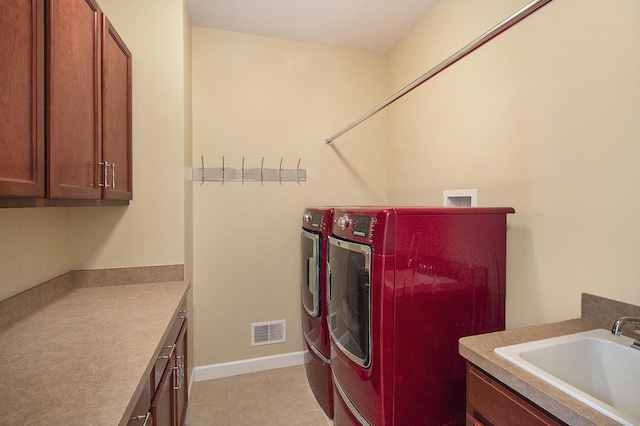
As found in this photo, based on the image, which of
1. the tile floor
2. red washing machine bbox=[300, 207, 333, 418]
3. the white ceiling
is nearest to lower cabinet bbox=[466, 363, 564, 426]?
red washing machine bbox=[300, 207, 333, 418]

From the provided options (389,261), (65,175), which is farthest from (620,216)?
(65,175)

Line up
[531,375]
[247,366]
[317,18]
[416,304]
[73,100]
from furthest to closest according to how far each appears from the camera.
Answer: [247,366] → [317,18] → [416,304] → [73,100] → [531,375]

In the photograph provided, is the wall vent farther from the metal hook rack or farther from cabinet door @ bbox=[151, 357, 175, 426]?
the metal hook rack

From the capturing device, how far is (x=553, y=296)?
133cm

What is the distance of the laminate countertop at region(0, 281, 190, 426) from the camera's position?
2.23 ft

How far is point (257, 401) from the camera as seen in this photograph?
6.77ft

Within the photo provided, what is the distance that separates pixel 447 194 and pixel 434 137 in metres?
0.46

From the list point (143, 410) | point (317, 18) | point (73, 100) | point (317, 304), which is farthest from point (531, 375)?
point (317, 18)

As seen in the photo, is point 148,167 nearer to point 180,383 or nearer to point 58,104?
point 58,104

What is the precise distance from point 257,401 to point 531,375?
6.12 ft

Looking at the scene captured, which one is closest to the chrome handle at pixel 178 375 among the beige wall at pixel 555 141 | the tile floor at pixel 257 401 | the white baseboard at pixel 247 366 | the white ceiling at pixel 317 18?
the tile floor at pixel 257 401

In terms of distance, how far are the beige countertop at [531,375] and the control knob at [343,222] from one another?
69 cm

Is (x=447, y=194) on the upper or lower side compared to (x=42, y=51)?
lower

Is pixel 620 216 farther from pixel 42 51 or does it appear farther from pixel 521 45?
pixel 42 51
